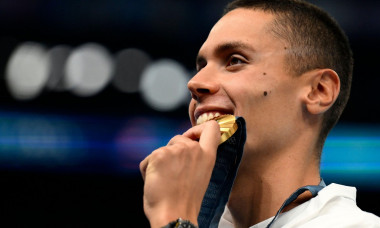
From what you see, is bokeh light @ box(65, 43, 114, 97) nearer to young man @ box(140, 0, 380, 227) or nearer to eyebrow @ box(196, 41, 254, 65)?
young man @ box(140, 0, 380, 227)

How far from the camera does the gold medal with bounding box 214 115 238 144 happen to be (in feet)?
5.89

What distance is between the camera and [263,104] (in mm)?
1979

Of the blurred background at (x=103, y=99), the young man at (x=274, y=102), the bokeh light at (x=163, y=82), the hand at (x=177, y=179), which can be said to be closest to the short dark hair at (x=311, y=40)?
the young man at (x=274, y=102)

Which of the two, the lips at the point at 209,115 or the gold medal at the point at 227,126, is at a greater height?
the lips at the point at 209,115

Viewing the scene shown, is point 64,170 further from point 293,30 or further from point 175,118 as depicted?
point 293,30

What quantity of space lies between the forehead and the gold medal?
0.34 metres

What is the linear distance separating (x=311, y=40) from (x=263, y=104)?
1.26 feet

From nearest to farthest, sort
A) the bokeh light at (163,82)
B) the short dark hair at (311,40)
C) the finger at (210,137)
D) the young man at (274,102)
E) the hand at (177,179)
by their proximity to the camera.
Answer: the hand at (177,179)
the finger at (210,137)
the young man at (274,102)
the short dark hair at (311,40)
the bokeh light at (163,82)

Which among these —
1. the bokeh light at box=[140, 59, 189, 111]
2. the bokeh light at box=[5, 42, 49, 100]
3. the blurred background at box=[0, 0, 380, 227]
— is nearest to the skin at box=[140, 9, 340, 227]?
the blurred background at box=[0, 0, 380, 227]

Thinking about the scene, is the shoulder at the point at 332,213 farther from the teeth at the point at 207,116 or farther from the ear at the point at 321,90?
the teeth at the point at 207,116

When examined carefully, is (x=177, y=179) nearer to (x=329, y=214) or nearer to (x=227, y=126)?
(x=227, y=126)

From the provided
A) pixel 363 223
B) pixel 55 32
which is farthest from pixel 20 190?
pixel 363 223

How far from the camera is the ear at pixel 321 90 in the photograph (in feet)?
6.77

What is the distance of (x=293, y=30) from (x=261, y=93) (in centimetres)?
33
